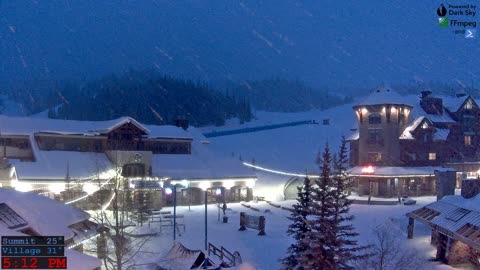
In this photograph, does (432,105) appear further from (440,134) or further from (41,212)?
(41,212)

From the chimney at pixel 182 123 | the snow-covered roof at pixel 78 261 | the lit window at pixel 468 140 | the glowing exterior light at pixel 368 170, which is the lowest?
the snow-covered roof at pixel 78 261

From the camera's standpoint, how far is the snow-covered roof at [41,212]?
14.6 m

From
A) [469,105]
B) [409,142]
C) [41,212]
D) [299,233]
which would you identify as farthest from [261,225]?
[469,105]

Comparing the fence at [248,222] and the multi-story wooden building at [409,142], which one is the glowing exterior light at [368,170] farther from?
the fence at [248,222]

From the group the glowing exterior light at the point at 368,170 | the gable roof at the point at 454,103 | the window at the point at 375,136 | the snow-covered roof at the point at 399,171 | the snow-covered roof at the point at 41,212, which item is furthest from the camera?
the gable roof at the point at 454,103

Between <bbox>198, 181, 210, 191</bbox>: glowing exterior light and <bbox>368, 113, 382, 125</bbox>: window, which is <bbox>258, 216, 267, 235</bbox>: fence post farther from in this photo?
<bbox>368, 113, 382, 125</bbox>: window

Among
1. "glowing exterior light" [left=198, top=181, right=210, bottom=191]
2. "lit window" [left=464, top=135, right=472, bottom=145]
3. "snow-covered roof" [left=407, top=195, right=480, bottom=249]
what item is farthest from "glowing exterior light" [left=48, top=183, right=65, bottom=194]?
"lit window" [left=464, top=135, right=472, bottom=145]

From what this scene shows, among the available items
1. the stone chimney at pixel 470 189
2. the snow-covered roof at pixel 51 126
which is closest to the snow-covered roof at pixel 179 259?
the stone chimney at pixel 470 189

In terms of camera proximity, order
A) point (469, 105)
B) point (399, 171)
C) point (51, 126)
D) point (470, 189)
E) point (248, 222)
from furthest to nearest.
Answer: point (469, 105), point (399, 171), point (51, 126), point (248, 222), point (470, 189)

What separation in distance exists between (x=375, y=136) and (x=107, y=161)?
3002 centimetres

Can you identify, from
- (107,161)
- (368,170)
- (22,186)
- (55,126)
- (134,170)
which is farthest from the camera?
(368,170)

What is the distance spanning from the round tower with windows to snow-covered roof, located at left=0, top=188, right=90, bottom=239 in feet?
129

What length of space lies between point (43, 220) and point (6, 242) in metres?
4.89

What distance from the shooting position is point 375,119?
50.9 meters
